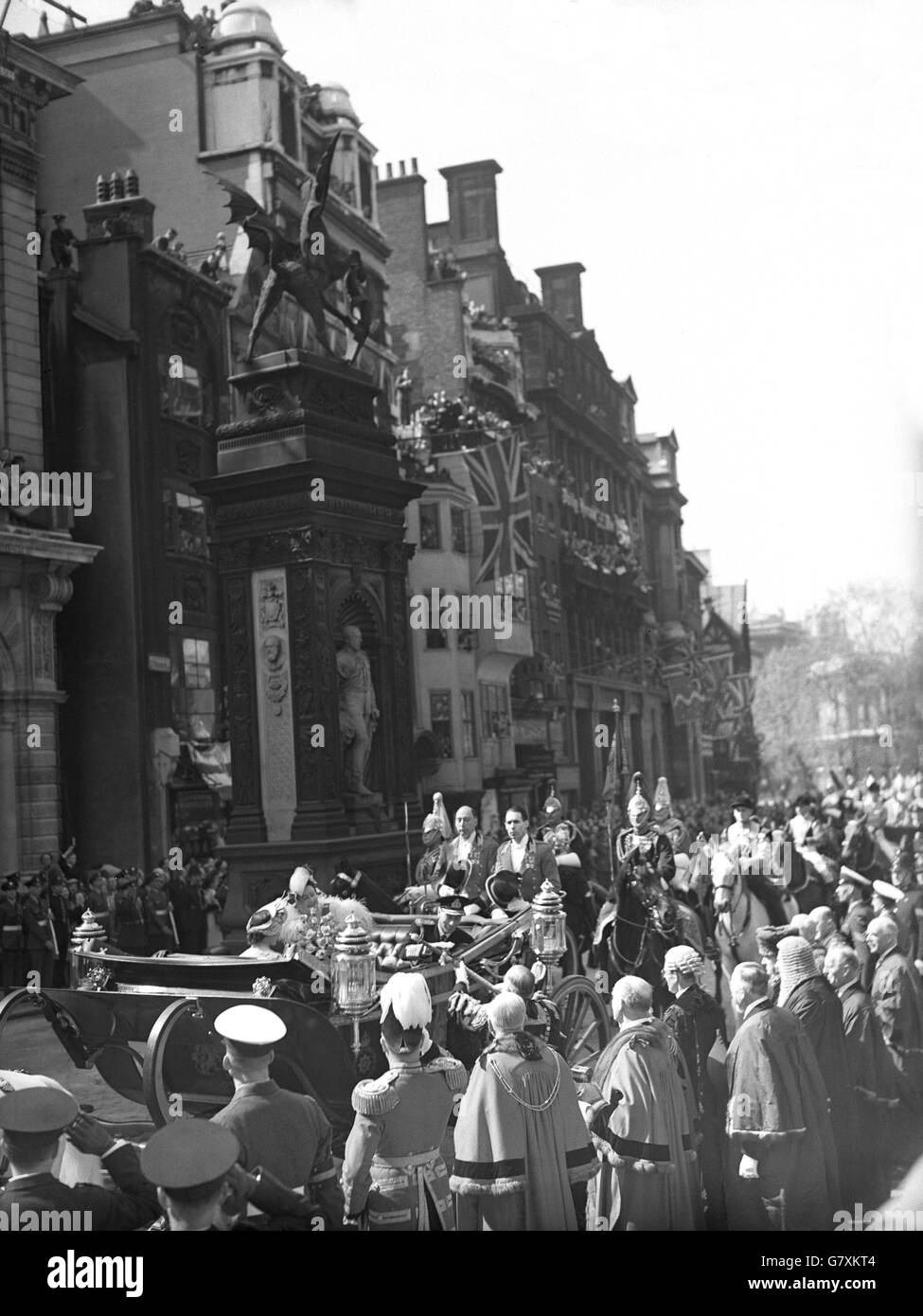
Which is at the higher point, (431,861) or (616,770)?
(616,770)

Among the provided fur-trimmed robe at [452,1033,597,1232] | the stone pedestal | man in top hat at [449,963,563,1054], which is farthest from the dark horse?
fur-trimmed robe at [452,1033,597,1232]

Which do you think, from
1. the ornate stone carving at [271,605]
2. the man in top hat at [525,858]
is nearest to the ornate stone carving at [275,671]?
the ornate stone carving at [271,605]

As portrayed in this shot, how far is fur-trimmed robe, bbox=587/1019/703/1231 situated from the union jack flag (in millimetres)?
10053

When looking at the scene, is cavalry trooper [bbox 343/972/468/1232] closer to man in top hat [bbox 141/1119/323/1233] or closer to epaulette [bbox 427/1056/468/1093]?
epaulette [bbox 427/1056/468/1093]

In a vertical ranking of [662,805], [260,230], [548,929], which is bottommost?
[548,929]

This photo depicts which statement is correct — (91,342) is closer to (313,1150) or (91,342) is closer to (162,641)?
(162,641)

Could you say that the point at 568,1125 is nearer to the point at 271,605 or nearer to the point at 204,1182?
the point at 204,1182

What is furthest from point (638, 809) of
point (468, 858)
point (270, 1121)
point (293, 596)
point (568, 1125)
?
point (270, 1121)

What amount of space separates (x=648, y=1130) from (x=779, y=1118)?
0.57m

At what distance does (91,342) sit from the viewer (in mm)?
15680

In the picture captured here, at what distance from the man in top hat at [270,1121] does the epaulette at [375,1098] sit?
153 millimetres

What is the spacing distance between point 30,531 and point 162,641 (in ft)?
7.11

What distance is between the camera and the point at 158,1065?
6.77 meters
